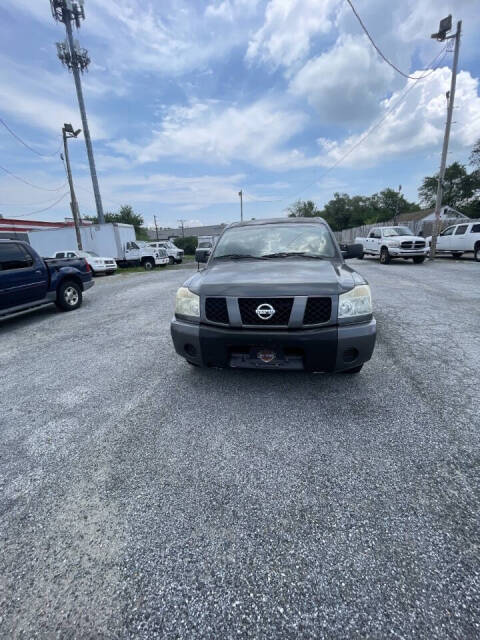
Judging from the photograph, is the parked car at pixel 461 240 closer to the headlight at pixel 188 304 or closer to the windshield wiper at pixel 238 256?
the windshield wiper at pixel 238 256

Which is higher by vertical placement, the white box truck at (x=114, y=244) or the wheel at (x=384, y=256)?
the white box truck at (x=114, y=244)

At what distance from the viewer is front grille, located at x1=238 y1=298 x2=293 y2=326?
91.4 inches

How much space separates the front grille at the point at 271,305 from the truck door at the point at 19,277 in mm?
5301

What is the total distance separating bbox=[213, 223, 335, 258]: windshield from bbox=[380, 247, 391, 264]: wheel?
12.4 metres

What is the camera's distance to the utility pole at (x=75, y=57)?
27.6 meters

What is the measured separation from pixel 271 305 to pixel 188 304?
2.52 ft

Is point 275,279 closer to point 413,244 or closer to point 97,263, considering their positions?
point 413,244

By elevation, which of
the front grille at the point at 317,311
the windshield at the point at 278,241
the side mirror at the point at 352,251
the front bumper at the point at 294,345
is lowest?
the front bumper at the point at 294,345

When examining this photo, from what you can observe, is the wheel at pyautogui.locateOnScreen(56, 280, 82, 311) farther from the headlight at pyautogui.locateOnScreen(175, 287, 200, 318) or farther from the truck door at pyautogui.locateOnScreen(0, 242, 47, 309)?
the headlight at pyautogui.locateOnScreen(175, 287, 200, 318)

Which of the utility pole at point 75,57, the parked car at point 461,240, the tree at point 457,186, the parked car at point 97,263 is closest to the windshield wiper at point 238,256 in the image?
the parked car at point 97,263

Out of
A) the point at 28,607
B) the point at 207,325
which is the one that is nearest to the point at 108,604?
the point at 28,607

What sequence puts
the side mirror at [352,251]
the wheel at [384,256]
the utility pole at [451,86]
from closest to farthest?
the side mirror at [352,251], the utility pole at [451,86], the wheel at [384,256]

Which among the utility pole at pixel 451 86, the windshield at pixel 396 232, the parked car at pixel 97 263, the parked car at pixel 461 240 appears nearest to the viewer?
the utility pole at pixel 451 86

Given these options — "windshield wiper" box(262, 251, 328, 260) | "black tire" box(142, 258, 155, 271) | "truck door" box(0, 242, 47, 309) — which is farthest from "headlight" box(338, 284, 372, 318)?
"black tire" box(142, 258, 155, 271)
